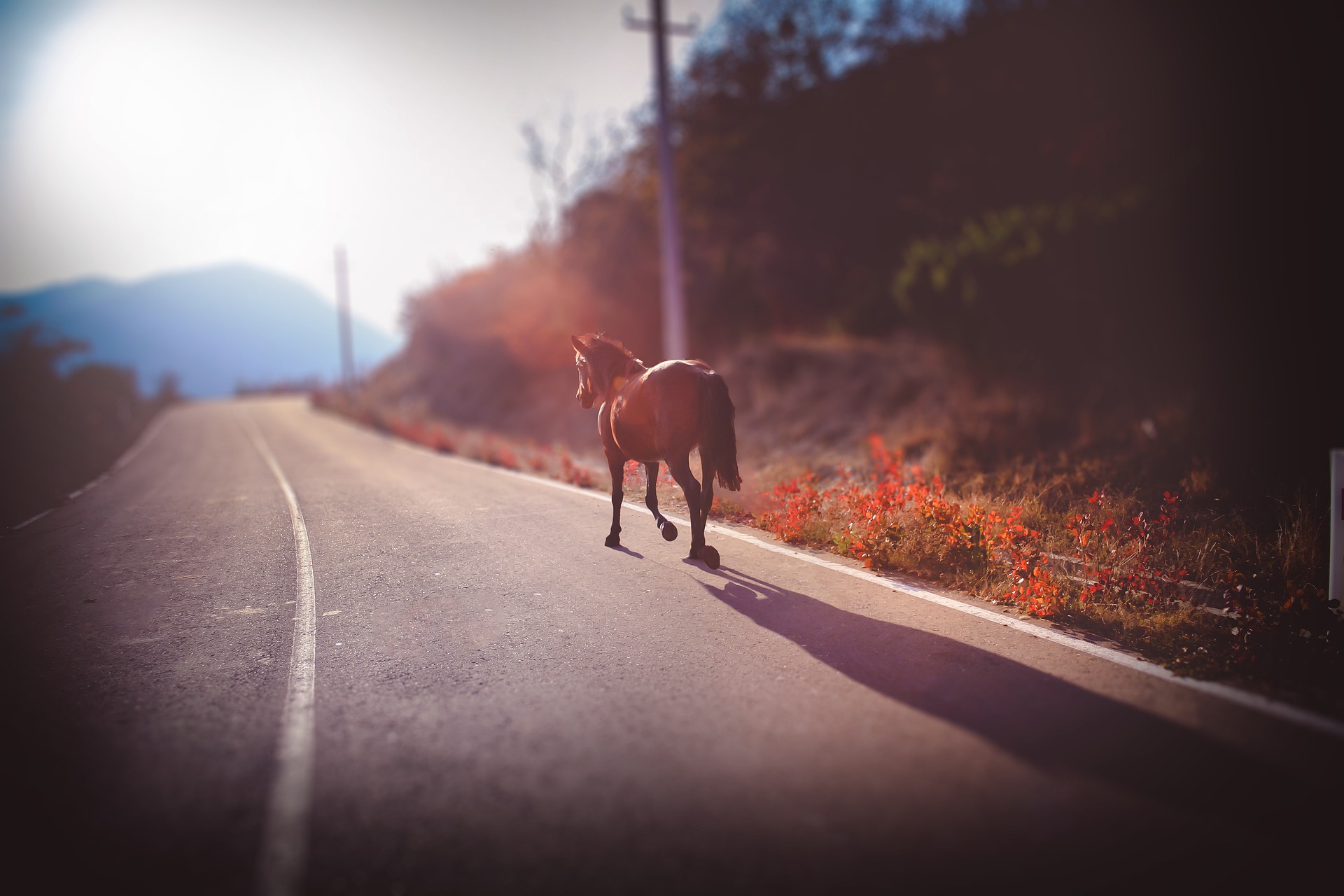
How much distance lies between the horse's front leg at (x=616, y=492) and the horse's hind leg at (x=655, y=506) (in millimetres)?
259

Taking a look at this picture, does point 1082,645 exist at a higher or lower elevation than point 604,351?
lower

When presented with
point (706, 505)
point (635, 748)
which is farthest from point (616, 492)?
point (635, 748)

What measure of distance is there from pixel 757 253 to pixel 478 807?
18.0 meters

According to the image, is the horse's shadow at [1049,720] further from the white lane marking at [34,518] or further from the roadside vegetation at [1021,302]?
the white lane marking at [34,518]

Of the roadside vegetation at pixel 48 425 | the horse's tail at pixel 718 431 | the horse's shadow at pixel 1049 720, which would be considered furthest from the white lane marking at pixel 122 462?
the horse's shadow at pixel 1049 720

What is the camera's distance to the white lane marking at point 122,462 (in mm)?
9672

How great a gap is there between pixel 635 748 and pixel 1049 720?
6.11 ft

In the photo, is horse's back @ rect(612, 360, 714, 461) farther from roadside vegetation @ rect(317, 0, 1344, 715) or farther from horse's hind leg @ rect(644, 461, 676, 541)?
roadside vegetation @ rect(317, 0, 1344, 715)

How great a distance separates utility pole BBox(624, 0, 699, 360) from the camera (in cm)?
1066

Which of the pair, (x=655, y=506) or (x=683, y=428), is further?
(x=655, y=506)

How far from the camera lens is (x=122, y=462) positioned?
18.0 meters

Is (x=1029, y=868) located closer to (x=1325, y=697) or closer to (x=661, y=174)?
(x=1325, y=697)

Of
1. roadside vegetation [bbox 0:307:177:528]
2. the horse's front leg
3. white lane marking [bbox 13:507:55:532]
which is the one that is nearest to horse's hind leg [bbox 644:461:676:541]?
the horse's front leg

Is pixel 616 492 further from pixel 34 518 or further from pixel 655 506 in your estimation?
pixel 34 518
